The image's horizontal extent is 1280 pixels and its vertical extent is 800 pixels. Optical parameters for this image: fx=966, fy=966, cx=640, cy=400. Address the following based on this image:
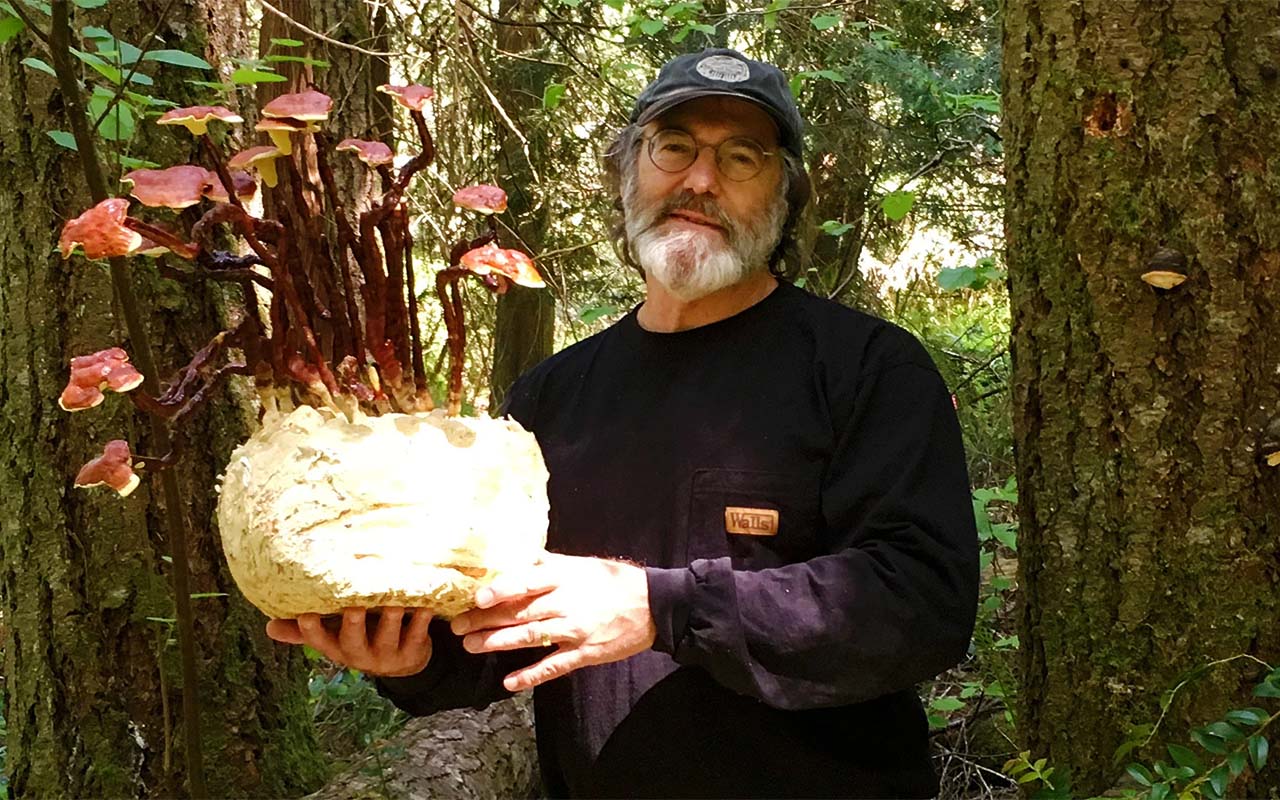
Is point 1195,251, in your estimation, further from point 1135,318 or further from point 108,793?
point 108,793

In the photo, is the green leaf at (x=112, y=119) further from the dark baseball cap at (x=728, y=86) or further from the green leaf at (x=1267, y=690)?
the green leaf at (x=1267, y=690)

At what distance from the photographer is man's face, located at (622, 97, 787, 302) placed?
85.3 inches

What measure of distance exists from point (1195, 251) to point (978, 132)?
245 centimetres

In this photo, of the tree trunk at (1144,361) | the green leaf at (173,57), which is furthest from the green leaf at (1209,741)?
the green leaf at (173,57)

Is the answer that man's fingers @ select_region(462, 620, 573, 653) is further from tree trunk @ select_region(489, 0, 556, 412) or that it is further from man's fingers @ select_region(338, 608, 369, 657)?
tree trunk @ select_region(489, 0, 556, 412)

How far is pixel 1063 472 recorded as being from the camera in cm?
196

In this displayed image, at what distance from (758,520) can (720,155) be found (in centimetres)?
88

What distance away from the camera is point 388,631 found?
1643mm

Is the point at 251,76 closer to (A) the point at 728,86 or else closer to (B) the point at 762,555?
(A) the point at 728,86

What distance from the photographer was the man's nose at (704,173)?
224 cm

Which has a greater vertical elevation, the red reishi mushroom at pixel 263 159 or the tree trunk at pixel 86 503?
the red reishi mushroom at pixel 263 159

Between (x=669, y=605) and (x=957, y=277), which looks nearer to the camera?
(x=669, y=605)

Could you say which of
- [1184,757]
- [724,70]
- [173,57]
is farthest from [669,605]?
[173,57]

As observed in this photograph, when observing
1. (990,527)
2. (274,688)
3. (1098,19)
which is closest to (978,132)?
(990,527)
